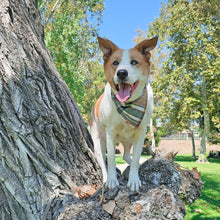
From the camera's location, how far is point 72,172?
2.11m

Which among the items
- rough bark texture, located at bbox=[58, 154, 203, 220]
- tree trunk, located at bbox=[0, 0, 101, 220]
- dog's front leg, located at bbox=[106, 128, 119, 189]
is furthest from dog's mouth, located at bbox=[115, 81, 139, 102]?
rough bark texture, located at bbox=[58, 154, 203, 220]

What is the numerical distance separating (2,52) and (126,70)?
43.3 inches

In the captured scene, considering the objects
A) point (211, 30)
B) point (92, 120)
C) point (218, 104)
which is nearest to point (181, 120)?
point (218, 104)

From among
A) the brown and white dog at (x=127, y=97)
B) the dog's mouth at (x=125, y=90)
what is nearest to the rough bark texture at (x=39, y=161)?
the brown and white dog at (x=127, y=97)

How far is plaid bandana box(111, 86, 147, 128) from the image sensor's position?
194 cm

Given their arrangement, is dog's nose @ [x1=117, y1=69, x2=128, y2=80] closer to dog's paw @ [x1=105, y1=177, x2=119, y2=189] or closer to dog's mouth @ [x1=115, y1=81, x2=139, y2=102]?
dog's mouth @ [x1=115, y1=81, x2=139, y2=102]

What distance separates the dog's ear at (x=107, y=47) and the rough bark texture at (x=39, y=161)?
61 centimetres

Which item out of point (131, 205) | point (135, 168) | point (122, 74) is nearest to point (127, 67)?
point (122, 74)

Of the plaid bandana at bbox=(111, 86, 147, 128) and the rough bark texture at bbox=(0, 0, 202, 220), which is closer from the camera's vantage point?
the rough bark texture at bbox=(0, 0, 202, 220)

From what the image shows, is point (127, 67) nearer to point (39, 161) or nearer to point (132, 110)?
point (132, 110)

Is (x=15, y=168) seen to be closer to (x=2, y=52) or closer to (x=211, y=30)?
(x=2, y=52)

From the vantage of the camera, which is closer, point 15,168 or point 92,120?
point 15,168

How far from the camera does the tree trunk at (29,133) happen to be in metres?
1.83

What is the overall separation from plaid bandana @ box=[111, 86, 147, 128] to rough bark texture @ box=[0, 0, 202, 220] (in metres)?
0.53
